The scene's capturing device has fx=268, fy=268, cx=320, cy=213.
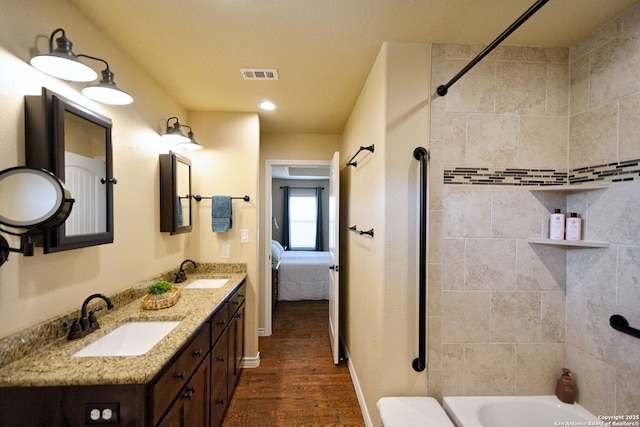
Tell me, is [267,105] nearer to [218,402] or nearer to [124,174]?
[124,174]

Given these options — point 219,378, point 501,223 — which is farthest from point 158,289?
point 501,223

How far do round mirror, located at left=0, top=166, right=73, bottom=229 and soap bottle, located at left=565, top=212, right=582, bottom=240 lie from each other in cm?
243

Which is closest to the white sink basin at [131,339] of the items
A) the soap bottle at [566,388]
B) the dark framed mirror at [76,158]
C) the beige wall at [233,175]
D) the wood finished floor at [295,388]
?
the dark framed mirror at [76,158]

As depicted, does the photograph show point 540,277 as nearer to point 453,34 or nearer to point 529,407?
point 529,407

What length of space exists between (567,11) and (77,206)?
2610mm

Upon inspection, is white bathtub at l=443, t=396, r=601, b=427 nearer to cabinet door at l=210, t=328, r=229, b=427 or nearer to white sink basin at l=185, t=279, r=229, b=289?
cabinet door at l=210, t=328, r=229, b=427

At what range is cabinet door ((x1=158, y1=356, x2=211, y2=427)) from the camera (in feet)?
3.89

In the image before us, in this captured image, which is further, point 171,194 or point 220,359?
point 171,194

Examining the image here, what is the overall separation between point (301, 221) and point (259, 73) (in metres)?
5.12

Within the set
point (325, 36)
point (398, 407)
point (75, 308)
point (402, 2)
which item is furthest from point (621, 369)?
point (75, 308)

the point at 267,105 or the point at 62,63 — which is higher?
the point at 267,105

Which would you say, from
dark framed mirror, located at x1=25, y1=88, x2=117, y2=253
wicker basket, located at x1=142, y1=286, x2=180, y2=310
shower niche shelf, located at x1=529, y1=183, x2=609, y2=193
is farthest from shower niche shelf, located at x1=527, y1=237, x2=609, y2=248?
dark framed mirror, located at x1=25, y1=88, x2=117, y2=253

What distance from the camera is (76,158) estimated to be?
1319 millimetres

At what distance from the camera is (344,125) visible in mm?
3107
